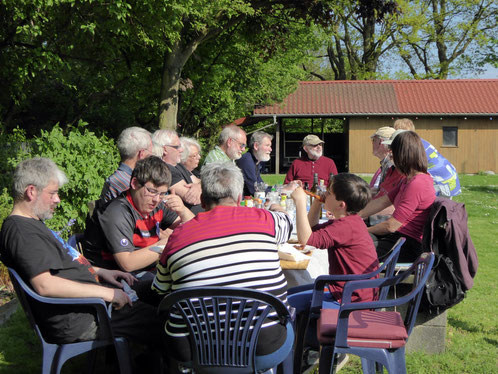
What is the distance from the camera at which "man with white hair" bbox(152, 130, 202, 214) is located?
226 inches

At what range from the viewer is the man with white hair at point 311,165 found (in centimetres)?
818

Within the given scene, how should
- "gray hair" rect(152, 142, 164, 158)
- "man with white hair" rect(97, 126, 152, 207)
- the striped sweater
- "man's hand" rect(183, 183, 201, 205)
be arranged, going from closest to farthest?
the striped sweater < "man with white hair" rect(97, 126, 152, 207) < "gray hair" rect(152, 142, 164, 158) < "man's hand" rect(183, 183, 201, 205)

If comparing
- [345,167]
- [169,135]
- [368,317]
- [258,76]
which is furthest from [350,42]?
[368,317]

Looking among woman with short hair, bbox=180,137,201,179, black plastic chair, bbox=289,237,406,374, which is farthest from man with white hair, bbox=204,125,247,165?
black plastic chair, bbox=289,237,406,374

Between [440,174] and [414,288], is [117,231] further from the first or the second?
[440,174]

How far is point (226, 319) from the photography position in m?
2.54

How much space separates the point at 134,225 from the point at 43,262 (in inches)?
39.6

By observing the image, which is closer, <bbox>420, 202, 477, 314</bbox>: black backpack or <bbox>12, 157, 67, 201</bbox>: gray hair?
<bbox>12, 157, 67, 201</bbox>: gray hair

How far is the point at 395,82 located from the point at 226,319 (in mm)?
29762

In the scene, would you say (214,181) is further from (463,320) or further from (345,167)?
(345,167)

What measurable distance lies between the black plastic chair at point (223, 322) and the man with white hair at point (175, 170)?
3.14m

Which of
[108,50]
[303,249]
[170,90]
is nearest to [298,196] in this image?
[303,249]

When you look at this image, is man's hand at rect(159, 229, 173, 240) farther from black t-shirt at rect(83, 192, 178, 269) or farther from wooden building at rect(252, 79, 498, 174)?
wooden building at rect(252, 79, 498, 174)

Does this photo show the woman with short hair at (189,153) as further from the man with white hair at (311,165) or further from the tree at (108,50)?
the tree at (108,50)
